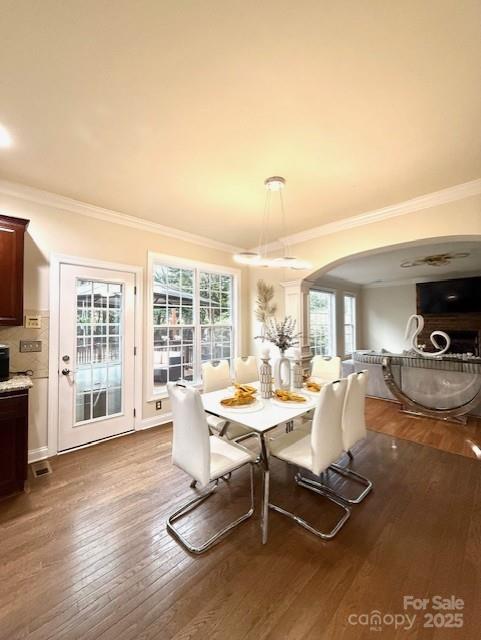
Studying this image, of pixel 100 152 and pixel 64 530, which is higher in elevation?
pixel 100 152

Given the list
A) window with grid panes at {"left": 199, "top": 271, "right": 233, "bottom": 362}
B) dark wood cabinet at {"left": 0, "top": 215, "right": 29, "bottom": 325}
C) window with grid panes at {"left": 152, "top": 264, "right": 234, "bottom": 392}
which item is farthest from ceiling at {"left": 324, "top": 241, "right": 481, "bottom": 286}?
dark wood cabinet at {"left": 0, "top": 215, "right": 29, "bottom": 325}

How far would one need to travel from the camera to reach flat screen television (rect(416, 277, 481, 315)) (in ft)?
20.4

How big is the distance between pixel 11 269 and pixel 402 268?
22.3 ft

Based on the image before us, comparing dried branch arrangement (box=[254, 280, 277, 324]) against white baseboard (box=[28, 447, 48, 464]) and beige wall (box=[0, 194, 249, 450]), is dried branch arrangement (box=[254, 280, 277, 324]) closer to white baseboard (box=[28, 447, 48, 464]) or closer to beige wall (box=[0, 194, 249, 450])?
beige wall (box=[0, 194, 249, 450])

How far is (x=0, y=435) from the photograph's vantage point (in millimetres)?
2102

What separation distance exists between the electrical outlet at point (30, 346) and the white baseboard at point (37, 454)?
101cm

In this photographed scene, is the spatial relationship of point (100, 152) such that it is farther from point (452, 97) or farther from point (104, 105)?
point (452, 97)

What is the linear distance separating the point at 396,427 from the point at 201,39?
428 cm

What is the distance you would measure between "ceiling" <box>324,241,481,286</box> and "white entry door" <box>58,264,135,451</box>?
11.3 ft

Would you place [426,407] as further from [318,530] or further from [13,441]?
[13,441]

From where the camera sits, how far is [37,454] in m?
2.70

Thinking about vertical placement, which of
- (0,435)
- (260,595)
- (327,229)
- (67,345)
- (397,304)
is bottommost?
(260,595)

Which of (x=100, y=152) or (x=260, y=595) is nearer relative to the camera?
(x=260, y=595)

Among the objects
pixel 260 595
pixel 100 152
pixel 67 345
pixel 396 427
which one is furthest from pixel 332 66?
pixel 396 427
